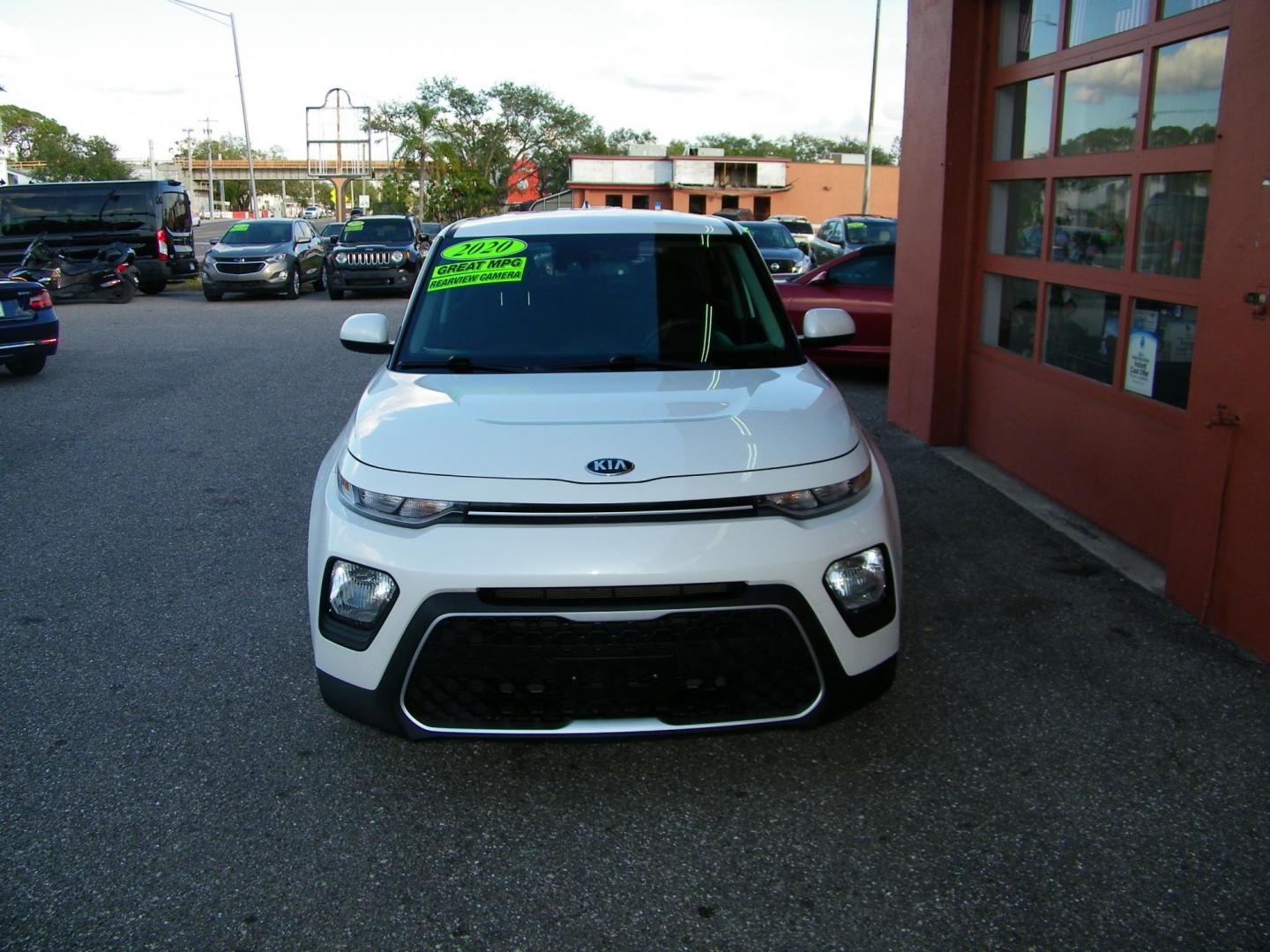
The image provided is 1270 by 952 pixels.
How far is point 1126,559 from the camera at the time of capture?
208 inches

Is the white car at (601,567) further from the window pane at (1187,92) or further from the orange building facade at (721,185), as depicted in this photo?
the orange building facade at (721,185)

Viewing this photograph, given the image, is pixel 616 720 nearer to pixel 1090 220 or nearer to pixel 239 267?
pixel 1090 220

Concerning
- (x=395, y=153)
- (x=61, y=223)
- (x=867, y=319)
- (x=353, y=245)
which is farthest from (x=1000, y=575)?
(x=395, y=153)

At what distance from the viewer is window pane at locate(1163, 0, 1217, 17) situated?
191 inches

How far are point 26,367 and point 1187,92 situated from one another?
11228mm

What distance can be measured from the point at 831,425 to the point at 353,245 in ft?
62.7

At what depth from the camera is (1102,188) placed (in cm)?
580

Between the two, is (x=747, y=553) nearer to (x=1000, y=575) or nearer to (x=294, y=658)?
→ (x=294, y=658)

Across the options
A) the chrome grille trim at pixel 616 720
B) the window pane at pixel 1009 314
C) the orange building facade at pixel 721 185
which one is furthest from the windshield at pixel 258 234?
the orange building facade at pixel 721 185

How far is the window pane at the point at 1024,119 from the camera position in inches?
257

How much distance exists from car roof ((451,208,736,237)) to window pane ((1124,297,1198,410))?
215cm

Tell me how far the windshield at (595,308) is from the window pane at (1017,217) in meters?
2.83

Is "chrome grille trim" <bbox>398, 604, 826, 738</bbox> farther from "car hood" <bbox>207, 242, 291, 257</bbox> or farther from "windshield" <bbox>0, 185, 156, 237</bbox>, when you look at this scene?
"windshield" <bbox>0, 185, 156, 237</bbox>

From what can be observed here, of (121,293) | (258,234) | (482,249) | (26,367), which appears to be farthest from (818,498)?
(258,234)
